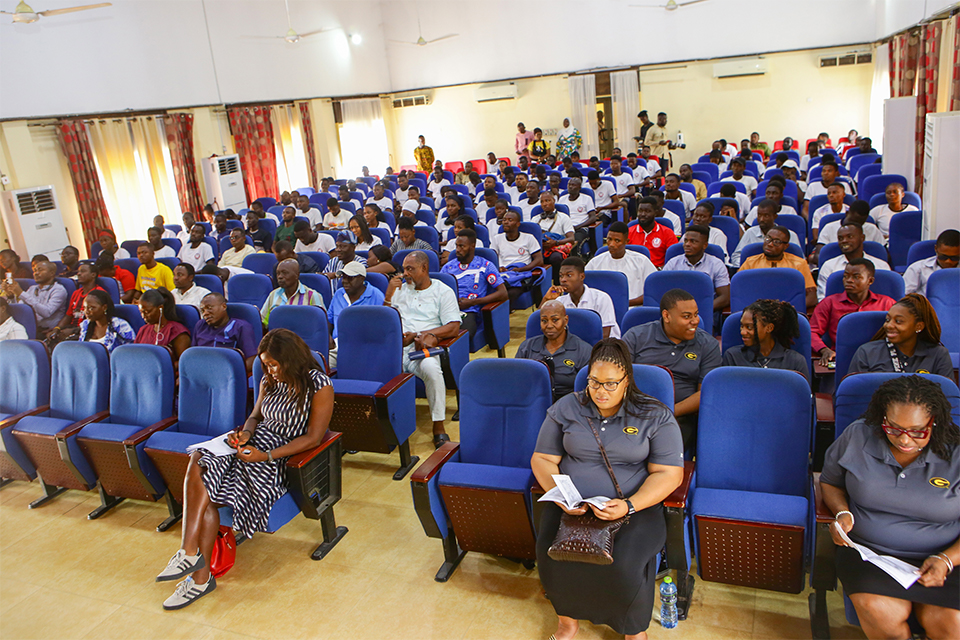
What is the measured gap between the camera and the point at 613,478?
263cm

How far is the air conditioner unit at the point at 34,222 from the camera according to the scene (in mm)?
9070

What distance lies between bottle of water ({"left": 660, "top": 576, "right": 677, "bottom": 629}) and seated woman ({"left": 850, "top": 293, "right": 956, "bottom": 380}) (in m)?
1.50

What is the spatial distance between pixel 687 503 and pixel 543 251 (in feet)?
15.3

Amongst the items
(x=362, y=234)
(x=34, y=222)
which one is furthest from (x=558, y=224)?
(x=34, y=222)

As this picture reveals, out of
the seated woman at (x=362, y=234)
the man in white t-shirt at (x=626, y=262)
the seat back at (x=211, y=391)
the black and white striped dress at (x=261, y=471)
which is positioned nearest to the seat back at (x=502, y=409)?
the black and white striped dress at (x=261, y=471)

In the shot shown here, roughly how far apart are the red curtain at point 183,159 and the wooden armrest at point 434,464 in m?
10.7

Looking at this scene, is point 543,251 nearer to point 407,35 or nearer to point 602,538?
point 602,538

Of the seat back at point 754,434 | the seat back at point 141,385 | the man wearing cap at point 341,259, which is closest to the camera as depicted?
the seat back at point 754,434

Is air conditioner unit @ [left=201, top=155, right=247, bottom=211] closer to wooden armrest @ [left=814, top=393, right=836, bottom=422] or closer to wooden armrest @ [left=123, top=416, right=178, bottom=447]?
wooden armrest @ [left=123, top=416, right=178, bottom=447]

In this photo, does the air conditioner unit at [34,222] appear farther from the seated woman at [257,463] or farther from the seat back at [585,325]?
the seat back at [585,325]

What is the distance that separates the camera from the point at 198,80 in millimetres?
12352

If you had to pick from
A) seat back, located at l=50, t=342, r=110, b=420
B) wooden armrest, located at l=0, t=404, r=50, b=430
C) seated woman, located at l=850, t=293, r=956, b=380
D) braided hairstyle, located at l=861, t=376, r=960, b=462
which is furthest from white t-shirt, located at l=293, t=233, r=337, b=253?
braided hairstyle, located at l=861, t=376, r=960, b=462

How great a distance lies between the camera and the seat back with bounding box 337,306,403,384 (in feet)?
13.6

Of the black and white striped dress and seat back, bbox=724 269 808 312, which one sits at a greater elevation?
seat back, bbox=724 269 808 312
